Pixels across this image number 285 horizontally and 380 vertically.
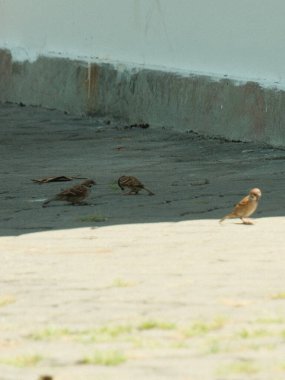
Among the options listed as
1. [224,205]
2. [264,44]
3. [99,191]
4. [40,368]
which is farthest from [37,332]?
[264,44]

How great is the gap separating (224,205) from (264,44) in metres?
3.13

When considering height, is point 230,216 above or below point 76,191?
above

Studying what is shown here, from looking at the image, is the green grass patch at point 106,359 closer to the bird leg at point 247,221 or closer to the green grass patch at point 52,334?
the green grass patch at point 52,334

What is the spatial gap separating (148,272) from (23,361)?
1.65 m

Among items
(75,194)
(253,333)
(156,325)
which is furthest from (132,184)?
(253,333)

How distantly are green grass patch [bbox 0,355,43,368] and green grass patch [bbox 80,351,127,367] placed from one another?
16 cm

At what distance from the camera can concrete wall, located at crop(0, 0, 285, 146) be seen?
36.5ft

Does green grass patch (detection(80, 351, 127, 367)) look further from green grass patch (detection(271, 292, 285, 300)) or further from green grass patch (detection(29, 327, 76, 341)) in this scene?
green grass patch (detection(271, 292, 285, 300))

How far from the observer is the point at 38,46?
14938 mm

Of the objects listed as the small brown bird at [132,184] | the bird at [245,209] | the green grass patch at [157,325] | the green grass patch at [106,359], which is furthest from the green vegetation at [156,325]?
the small brown bird at [132,184]

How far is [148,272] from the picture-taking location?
19.8 ft

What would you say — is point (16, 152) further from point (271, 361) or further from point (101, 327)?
point (271, 361)

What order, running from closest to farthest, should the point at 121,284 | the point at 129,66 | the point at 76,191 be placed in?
the point at 121,284 < the point at 76,191 < the point at 129,66

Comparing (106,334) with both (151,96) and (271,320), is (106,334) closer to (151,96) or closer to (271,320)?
(271,320)
